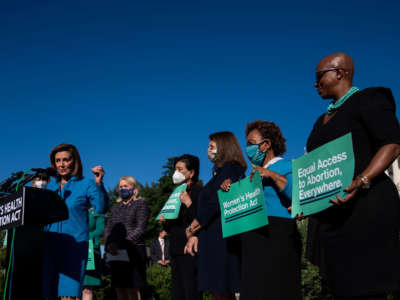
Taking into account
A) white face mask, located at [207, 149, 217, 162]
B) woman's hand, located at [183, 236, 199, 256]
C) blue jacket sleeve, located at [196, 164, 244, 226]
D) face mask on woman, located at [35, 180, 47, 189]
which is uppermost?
white face mask, located at [207, 149, 217, 162]

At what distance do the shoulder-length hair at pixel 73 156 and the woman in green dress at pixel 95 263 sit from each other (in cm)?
180

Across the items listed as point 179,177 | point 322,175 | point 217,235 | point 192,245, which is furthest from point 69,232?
point 322,175

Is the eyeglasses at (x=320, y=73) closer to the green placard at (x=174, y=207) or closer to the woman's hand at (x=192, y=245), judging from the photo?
the woman's hand at (x=192, y=245)

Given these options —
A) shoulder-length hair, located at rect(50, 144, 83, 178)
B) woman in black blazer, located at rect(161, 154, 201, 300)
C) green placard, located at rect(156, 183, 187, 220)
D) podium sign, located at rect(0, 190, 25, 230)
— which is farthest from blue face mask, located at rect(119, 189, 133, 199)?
podium sign, located at rect(0, 190, 25, 230)

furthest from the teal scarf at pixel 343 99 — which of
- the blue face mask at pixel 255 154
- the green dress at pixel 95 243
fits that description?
the green dress at pixel 95 243

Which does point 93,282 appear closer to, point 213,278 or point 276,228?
point 213,278

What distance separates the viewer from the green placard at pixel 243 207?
371cm

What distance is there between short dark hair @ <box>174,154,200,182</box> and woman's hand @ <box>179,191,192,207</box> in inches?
15.7

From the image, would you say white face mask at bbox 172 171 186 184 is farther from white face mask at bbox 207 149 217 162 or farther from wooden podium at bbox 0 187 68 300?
wooden podium at bbox 0 187 68 300

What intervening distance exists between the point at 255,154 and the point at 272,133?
A: 28cm

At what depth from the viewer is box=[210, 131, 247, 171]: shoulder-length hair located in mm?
5051

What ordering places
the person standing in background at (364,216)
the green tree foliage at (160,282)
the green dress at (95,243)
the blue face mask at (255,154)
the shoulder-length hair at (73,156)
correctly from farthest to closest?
the green tree foliage at (160,282) < the green dress at (95,243) < the shoulder-length hair at (73,156) < the blue face mask at (255,154) < the person standing in background at (364,216)

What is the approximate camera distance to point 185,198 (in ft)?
19.4

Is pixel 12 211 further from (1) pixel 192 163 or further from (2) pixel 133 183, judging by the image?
(2) pixel 133 183
